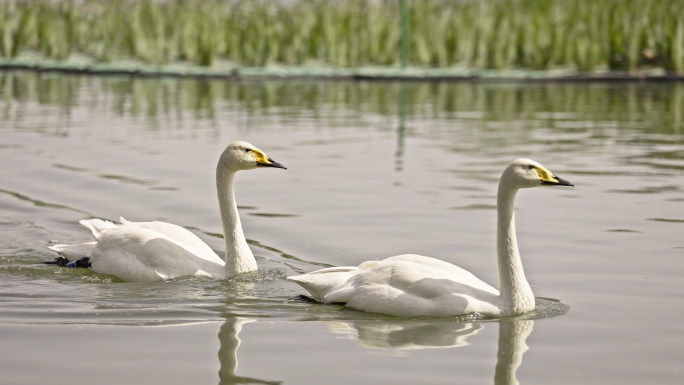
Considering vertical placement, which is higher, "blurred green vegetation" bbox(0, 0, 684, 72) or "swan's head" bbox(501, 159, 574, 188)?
"blurred green vegetation" bbox(0, 0, 684, 72)

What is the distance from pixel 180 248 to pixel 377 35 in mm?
15529

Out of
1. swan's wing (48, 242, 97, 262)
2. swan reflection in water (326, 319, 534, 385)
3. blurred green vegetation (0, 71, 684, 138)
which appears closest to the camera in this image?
swan reflection in water (326, 319, 534, 385)

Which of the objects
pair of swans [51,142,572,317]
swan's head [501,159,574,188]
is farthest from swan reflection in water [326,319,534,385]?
swan's head [501,159,574,188]

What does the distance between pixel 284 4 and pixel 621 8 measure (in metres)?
8.24

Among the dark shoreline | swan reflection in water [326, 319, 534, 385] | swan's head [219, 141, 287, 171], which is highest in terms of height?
swan's head [219, 141, 287, 171]

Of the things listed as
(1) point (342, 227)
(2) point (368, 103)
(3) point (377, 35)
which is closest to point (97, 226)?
(1) point (342, 227)

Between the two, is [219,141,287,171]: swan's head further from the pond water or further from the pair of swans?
the pond water

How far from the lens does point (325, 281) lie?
23.5ft

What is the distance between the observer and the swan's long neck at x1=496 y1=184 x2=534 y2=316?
22.5 feet

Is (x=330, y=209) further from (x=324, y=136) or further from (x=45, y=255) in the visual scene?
(x=324, y=136)

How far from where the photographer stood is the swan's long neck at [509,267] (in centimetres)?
686

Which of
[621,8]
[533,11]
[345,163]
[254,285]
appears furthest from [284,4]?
[254,285]

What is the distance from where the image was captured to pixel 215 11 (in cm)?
2533

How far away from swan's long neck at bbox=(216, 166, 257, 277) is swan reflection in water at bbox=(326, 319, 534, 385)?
1.42 metres
